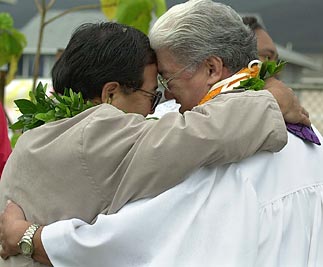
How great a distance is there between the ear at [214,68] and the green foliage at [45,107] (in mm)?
380

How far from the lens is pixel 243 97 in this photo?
7.28 feet

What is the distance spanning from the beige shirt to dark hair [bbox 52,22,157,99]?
182mm

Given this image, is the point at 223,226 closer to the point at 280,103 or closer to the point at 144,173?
the point at 144,173

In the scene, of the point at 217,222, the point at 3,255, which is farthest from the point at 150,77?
the point at 3,255

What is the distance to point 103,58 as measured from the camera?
7.99ft

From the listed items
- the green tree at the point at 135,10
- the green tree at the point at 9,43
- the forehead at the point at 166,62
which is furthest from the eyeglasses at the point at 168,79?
the green tree at the point at 9,43

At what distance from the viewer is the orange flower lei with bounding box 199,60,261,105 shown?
2365mm

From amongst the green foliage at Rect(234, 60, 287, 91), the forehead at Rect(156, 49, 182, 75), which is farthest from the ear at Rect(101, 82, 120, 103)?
the green foliage at Rect(234, 60, 287, 91)

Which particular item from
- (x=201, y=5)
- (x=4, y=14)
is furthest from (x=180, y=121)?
(x=4, y=14)

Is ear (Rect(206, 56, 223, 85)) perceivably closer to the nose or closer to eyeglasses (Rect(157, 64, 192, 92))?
eyeglasses (Rect(157, 64, 192, 92))

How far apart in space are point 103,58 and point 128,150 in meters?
0.38

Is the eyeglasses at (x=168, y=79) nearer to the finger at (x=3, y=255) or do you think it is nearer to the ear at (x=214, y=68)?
the ear at (x=214, y=68)

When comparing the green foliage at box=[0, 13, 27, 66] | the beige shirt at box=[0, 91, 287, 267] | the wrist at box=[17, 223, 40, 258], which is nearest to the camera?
the beige shirt at box=[0, 91, 287, 267]

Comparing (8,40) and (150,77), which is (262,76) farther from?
(8,40)
